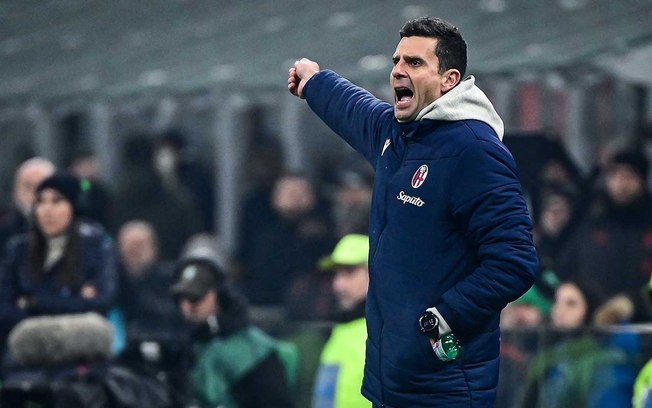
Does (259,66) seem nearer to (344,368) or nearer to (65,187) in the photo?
(65,187)

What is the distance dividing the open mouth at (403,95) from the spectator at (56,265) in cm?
365

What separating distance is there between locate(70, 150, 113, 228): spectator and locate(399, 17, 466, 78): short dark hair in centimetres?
849

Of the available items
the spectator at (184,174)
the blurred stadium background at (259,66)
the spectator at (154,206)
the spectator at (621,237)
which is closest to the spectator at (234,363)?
the blurred stadium background at (259,66)

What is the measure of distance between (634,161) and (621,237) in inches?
18.0

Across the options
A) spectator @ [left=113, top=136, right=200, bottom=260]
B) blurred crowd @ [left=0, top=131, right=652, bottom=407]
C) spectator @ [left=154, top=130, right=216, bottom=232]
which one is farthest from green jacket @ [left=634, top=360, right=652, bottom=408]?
spectator @ [left=154, top=130, right=216, bottom=232]

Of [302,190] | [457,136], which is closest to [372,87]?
[302,190]

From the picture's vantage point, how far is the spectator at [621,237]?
1052 cm

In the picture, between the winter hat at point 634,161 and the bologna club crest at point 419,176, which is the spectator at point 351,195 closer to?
the winter hat at point 634,161

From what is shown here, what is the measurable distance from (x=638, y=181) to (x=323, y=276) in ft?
7.71

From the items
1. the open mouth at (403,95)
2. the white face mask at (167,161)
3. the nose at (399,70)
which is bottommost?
the white face mask at (167,161)

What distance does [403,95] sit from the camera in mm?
5426

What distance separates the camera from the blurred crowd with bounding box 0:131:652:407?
803cm

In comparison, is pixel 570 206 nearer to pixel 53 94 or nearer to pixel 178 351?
pixel 178 351

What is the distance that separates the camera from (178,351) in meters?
8.99
